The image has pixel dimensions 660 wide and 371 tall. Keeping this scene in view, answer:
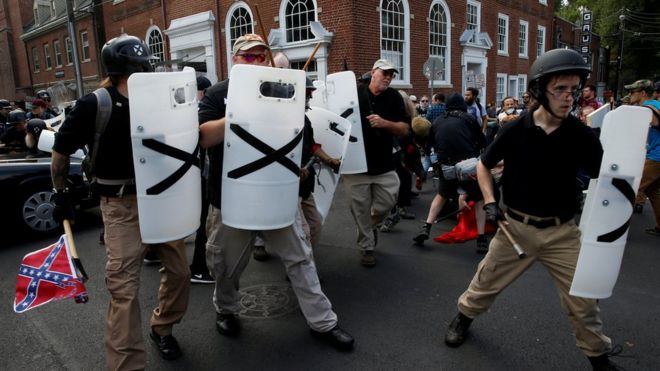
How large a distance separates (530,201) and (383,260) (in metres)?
2.27

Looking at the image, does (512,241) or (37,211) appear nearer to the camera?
(512,241)

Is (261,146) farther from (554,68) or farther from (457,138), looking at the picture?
(457,138)

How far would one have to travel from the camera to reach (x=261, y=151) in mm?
2516

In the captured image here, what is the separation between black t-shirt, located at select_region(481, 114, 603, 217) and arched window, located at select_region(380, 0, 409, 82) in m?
10.8

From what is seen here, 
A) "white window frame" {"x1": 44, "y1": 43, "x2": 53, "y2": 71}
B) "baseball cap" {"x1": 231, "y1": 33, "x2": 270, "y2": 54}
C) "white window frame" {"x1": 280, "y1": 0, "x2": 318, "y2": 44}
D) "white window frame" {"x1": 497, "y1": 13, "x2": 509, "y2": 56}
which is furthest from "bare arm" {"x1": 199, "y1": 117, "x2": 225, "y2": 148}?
"white window frame" {"x1": 44, "y1": 43, "x2": 53, "y2": 71}

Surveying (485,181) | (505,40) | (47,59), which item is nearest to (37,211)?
(485,181)

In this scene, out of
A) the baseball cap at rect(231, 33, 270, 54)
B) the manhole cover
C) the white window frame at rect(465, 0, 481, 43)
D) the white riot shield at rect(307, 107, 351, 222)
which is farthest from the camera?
the white window frame at rect(465, 0, 481, 43)

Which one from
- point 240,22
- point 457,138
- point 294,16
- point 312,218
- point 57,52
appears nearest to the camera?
point 312,218

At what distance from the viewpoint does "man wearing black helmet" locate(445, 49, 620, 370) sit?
238cm

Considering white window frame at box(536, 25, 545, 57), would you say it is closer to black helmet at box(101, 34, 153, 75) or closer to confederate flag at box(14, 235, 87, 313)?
black helmet at box(101, 34, 153, 75)

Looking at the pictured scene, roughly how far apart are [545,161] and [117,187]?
91.7 inches

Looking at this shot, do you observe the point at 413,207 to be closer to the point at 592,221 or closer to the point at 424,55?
the point at 592,221

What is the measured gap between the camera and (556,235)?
2.52 m

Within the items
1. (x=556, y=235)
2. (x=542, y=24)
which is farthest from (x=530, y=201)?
(x=542, y=24)
